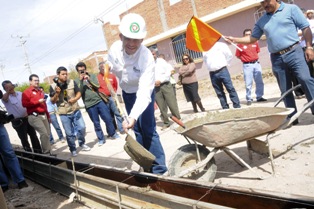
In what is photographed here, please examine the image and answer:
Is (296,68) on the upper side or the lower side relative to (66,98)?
lower

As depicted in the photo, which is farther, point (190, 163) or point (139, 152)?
point (190, 163)

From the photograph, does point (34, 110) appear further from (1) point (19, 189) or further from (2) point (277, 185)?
(2) point (277, 185)

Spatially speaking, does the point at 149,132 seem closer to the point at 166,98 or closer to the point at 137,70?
the point at 137,70

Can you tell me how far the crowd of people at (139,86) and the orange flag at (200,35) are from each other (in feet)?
1.58

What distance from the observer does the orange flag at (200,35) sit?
5205 mm

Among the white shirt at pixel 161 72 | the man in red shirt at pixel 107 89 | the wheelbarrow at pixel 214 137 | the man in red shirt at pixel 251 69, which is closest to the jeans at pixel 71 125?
the man in red shirt at pixel 107 89

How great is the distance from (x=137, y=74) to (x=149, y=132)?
0.78 metres

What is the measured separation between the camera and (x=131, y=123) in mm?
2975

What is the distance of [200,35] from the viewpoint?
534cm

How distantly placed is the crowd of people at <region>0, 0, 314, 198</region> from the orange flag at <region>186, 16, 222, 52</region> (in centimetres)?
→ 48

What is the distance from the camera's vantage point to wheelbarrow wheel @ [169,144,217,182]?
345 cm

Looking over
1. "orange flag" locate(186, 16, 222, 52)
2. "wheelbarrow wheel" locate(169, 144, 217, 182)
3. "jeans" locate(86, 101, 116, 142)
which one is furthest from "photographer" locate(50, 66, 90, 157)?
"wheelbarrow wheel" locate(169, 144, 217, 182)

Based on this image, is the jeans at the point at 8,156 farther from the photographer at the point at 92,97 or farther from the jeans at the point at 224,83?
the jeans at the point at 224,83

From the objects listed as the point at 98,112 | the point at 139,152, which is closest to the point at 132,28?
the point at 139,152
